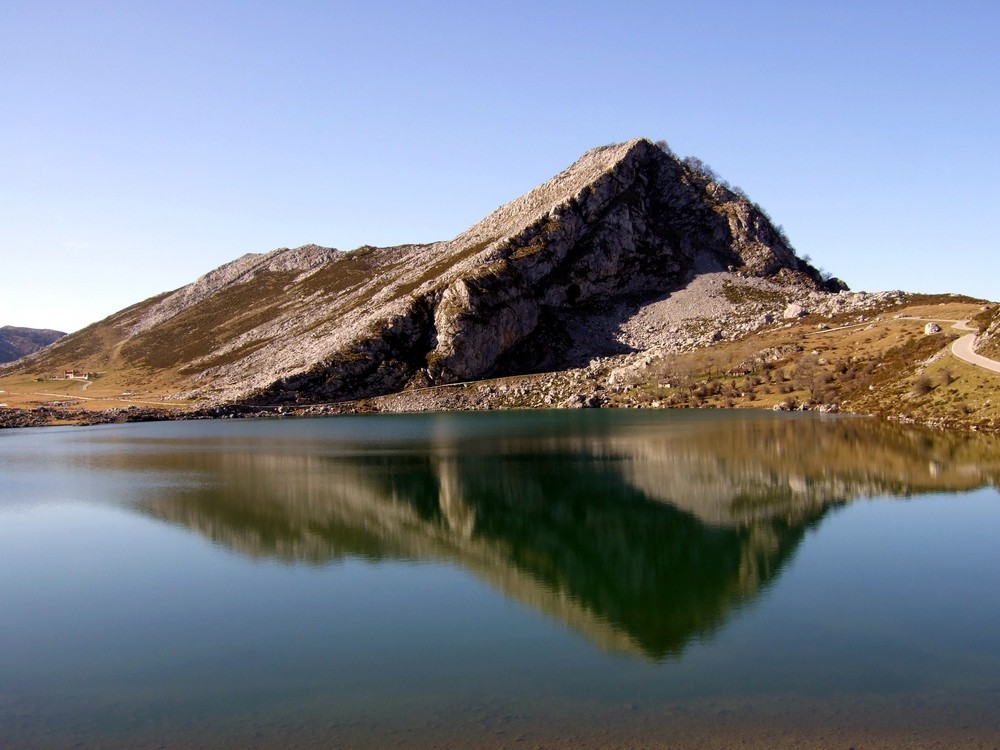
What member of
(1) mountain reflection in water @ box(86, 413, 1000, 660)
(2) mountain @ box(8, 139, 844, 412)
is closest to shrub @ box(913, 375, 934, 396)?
(1) mountain reflection in water @ box(86, 413, 1000, 660)

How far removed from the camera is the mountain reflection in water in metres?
24.4

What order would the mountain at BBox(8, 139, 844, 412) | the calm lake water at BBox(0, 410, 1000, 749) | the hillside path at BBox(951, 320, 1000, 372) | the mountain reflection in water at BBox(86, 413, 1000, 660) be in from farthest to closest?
1. the mountain at BBox(8, 139, 844, 412)
2. the hillside path at BBox(951, 320, 1000, 372)
3. the mountain reflection in water at BBox(86, 413, 1000, 660)
4. the calm lake water at BBox(0, 410, 1000, 749)

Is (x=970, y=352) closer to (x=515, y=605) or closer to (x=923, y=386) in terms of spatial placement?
(x=923, y=386)

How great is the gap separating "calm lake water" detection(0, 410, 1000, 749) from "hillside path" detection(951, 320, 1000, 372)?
1822 centimetres

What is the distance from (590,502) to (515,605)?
15841 mm

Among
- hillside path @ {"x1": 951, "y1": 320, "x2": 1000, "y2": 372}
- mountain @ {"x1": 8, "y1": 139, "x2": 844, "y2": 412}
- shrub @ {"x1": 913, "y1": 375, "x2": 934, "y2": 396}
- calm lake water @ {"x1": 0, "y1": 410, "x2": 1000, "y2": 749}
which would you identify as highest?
mountain @ {"x1": 8, "y1": 139, "x2": 844, "y2": 412}

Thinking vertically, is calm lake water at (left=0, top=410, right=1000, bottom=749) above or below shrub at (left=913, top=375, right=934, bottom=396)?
below

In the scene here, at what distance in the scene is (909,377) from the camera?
7644 cm

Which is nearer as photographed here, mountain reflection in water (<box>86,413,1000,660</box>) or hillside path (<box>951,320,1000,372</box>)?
mountain reflection in water (<box>86,413,1000,660</box>)

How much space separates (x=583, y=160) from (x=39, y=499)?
157 meters

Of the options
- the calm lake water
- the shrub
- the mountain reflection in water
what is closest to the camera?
the calm lake water

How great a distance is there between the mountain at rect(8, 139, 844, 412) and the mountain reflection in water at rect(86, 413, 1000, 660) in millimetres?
61815

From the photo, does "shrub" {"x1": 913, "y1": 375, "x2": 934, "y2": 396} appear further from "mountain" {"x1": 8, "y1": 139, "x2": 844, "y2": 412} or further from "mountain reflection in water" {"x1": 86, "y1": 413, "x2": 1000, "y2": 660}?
"mountain" {"x1": 8, "y1": 139, "x2": 844, "y2": 412}

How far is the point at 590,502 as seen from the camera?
38.1 metres
